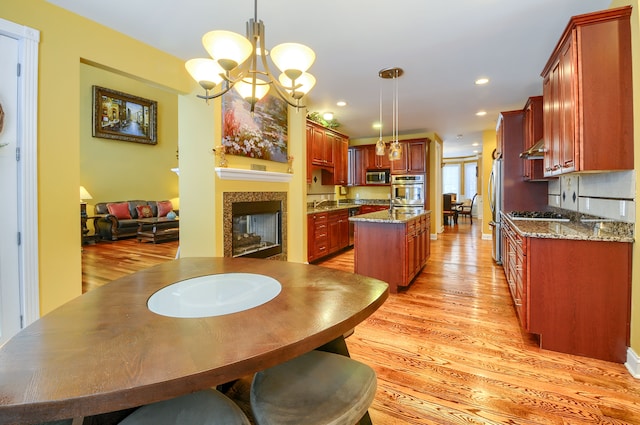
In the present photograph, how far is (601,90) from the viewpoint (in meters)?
1.97

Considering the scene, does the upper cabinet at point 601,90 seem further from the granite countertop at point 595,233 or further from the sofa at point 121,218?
the sofa at point 121,218

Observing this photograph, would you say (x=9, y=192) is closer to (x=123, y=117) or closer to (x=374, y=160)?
(x=123, y=117)

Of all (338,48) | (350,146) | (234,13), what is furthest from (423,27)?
(350,146)

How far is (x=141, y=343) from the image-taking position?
2.81 feet

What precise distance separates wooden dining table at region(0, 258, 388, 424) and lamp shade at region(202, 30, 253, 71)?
1203mm

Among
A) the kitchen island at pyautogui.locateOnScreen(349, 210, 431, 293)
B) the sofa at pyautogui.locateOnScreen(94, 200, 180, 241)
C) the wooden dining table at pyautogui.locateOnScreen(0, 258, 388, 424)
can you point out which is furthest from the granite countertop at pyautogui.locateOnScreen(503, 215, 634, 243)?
the sofa at pyautogui.locateOnScreen(94, 200, 180, 241)

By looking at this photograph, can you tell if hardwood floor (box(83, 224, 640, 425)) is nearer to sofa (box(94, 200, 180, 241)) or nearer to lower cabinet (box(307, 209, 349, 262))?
lower cabinet (box(307, 209, 349, 262))

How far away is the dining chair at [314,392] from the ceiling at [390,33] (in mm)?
2443

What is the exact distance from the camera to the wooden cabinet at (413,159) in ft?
22.0

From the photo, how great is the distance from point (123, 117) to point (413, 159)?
271 inches

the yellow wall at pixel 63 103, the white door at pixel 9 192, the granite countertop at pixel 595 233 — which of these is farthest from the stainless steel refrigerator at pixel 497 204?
the white door at pixel 9 192

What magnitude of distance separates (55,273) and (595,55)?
4132 mm

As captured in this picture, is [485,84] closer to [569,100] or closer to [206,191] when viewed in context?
[569,100]

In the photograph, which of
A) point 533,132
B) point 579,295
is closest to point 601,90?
point 579,295
